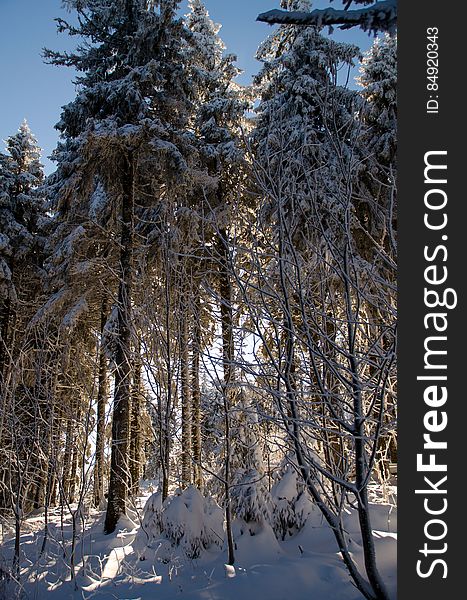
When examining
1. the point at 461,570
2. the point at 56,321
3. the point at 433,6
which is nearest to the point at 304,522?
the point at 461,570

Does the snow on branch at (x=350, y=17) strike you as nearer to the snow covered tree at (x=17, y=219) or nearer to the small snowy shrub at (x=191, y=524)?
the small snowy shrub at (x=191, y=524)

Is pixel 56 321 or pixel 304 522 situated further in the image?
pixel 56 321

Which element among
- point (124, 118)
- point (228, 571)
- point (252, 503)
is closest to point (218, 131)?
point (124, 118)

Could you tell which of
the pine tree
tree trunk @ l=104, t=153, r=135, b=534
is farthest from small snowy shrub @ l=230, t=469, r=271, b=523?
the pine tree

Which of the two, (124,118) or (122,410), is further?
(124,118)

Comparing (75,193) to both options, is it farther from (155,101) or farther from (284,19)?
(284,19)

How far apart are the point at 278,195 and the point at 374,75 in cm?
1253

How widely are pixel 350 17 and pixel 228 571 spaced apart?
Result: 231 inches

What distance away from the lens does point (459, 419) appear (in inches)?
81.0

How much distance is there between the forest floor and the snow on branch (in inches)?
141

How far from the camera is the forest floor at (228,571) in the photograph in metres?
4.38

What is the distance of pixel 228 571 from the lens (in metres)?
5.53

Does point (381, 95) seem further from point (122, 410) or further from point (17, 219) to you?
point (17, 219)

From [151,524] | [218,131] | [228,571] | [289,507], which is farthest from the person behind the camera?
[218,131]
